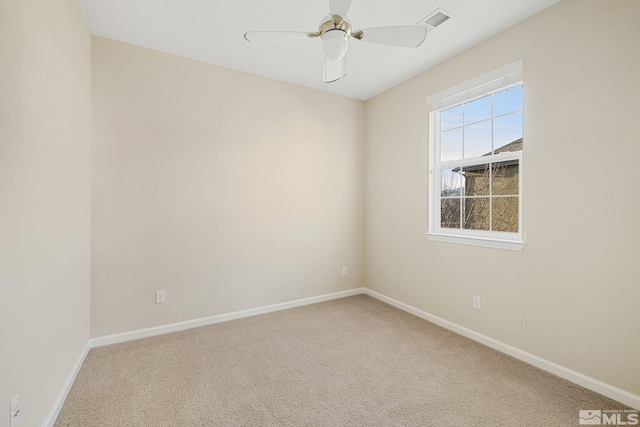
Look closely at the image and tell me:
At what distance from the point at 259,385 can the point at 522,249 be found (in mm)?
2226

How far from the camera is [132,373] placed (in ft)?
6.95

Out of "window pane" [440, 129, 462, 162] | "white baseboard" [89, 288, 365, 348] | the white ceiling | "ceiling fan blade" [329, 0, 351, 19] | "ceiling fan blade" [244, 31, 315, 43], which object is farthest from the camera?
"window pane" [440, 129, 462, 162]

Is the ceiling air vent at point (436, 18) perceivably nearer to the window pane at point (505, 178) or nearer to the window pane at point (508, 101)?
the window pane at point (508, 101)

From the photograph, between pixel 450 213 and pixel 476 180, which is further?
pixel 450 213

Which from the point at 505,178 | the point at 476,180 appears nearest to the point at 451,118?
the point at 476,180

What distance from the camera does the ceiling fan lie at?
5.17 ft

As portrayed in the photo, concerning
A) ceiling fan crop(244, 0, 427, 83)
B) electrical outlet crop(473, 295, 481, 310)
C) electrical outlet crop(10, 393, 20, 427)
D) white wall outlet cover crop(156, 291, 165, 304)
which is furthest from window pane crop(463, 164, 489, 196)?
electrical outlet crop(10, 393, 20, 427)

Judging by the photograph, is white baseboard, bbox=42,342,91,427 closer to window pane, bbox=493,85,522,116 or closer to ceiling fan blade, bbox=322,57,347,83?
ceiling fan blade, bbox=322,57,347,83

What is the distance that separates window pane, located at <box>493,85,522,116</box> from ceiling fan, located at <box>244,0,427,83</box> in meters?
1.22

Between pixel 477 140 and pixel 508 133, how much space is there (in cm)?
30

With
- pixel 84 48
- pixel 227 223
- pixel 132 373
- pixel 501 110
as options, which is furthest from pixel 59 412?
pixel 501 110

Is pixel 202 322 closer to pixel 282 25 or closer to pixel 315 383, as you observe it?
pixel 315 383

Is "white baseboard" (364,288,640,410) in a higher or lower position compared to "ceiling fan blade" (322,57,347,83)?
lower

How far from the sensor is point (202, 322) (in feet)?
9.77
